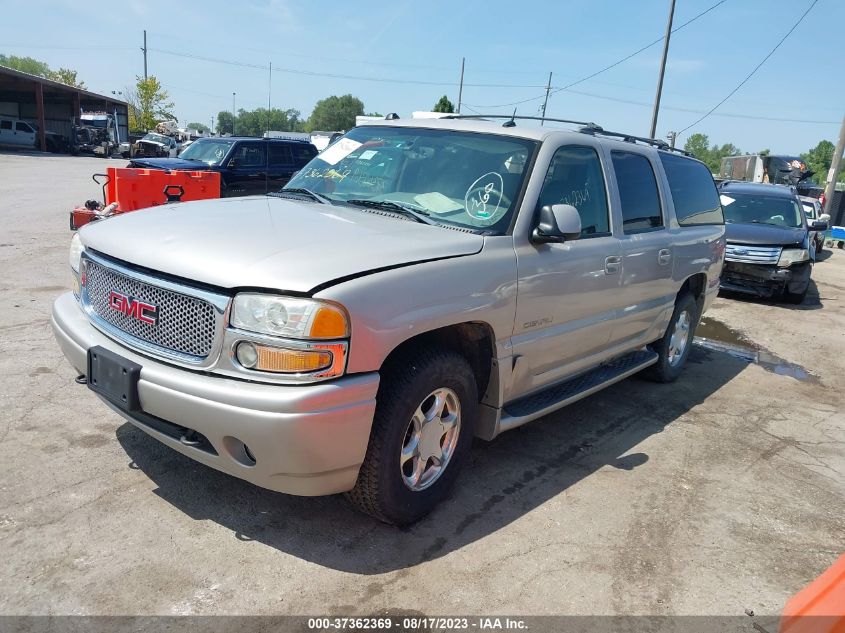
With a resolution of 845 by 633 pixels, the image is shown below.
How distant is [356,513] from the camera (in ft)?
10.8

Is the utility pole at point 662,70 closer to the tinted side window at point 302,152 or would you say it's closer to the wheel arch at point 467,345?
the tinted side window at point 302,152

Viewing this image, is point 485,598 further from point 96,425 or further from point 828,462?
point 828,462

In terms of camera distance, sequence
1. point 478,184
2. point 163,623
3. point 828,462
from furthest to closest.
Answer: point 828,462 → point 478,184 → point 163,623

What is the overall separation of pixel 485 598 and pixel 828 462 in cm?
320

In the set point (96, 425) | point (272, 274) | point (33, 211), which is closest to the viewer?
point (272, 274)

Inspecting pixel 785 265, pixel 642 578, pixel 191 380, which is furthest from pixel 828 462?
pixel 785 265

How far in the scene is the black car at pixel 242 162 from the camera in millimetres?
12648

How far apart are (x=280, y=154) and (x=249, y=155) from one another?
2.45 feet

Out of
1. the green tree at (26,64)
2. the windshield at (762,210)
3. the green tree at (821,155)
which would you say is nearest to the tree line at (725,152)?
the green tree at (821,155)

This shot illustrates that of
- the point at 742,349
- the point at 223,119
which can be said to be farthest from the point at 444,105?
the point at 223,119

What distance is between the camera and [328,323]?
2.54 metres

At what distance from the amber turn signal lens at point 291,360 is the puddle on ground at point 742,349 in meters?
5.88

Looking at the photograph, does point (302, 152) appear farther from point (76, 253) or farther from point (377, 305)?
point (377, 305)

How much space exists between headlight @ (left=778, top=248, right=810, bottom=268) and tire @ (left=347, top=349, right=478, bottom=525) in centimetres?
Result: 872
